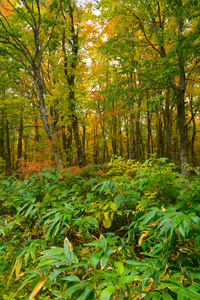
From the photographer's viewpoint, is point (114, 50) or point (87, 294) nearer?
point (87, 294)

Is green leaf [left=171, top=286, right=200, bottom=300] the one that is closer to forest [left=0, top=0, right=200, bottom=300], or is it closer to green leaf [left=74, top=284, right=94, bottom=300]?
forest [left=0, top=0, right=200, bottom=300]

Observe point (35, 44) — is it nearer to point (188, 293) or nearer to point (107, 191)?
point (107, 191)

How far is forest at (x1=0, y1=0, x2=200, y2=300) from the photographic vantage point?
40.5 inches

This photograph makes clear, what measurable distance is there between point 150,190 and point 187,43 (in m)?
4.75

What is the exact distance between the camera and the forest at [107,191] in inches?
40.5

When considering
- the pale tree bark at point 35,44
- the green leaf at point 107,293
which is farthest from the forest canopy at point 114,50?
the green leaf at point 107,293

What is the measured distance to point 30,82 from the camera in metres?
12.6

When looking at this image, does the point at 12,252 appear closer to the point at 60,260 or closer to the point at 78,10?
the point at 60,260

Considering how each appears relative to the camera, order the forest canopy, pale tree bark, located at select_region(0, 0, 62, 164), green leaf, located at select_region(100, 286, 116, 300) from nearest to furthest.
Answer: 1. green leaf, located at select_region(100, 286, 116, 300)
2. the forest canopy
3. pale tree bark, located at select_region(0, 0, 62, 164)

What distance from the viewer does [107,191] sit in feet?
7.30

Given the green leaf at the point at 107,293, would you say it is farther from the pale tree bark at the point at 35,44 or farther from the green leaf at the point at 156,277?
the pale tree bark at the point at 35,44

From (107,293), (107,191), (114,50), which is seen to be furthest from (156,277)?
(114,50)

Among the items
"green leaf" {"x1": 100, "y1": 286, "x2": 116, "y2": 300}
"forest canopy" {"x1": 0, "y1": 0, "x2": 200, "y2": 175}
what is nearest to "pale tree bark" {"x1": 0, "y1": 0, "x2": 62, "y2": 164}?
"forest canopy" {"x1": 0, "y1": 0, "x2": 200, "y2": 175}

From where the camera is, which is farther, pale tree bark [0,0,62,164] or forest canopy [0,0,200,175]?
pale tree bark [0,0,62,164]
